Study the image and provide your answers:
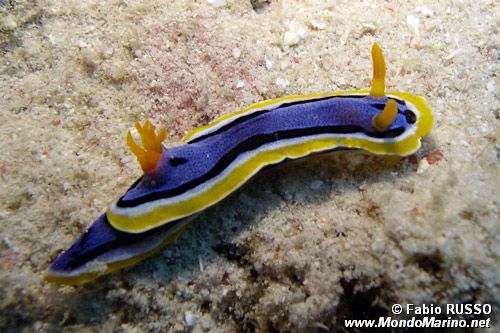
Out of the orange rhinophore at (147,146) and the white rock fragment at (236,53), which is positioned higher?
the white rock fragment at (236,53)

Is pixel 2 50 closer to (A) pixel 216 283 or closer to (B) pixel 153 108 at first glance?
(B) pixel 153 108

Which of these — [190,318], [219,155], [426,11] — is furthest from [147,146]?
[426,11]

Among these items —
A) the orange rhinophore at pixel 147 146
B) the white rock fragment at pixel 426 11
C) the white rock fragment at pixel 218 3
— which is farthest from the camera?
the white rock fragment at pixel 218 3

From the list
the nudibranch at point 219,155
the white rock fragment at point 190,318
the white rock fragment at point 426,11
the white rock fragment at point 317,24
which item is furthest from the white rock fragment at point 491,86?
the white rock fragment at point 190,318

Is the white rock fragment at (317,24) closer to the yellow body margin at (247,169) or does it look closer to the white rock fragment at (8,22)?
the yellow body margin at (247,169)

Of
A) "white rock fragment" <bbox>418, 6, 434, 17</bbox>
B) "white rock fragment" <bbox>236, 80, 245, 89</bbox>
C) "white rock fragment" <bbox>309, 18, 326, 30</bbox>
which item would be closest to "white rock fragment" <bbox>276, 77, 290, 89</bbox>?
"white rock fragment" <bbox>236, 80, 245, 89</bbox>

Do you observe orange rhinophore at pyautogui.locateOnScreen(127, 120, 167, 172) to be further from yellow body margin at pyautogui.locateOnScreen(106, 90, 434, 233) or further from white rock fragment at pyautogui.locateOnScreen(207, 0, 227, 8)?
white rock fragment at pyautogui.locateOnScreen(207, 0, 227, 8)
